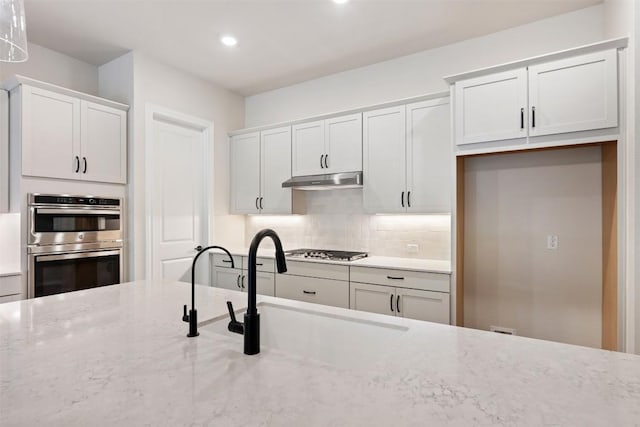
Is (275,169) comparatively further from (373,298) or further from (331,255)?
(373,298)

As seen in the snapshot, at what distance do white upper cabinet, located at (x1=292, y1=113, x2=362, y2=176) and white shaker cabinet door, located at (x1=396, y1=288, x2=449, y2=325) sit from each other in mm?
1287

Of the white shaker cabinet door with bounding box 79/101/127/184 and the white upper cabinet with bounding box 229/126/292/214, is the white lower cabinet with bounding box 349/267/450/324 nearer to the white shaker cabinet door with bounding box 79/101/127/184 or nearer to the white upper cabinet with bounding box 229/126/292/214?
the white upper cabinet with bounding box 229/126/292/214

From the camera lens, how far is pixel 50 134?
2.77m

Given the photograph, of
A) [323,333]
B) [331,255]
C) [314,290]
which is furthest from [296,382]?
[331,255]

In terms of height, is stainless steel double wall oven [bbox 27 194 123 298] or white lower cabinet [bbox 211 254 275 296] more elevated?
stainless steel double wall oven [bbox 27 194 123 298]

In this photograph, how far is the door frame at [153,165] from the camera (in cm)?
335

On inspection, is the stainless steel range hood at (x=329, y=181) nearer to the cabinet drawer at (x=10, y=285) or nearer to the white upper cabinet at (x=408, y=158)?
the white upper cabinet at (x=408, y=158)

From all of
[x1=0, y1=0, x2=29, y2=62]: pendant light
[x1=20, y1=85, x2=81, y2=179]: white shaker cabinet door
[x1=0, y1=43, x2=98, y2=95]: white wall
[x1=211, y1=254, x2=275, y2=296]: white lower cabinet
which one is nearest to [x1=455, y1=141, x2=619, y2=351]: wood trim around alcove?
[x1=211, y1=254, x2=275, y2=296]: white lower cabinet

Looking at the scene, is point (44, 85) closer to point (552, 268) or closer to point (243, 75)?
point (243, 75)

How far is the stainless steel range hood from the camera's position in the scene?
10.8 ft

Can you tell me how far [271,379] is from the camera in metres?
0.85

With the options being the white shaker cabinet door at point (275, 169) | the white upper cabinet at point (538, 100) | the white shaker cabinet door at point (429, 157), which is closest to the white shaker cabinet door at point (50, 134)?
the white shaker cabinet door at point (275, 169)

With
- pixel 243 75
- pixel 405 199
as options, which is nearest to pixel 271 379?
pixel 405 199

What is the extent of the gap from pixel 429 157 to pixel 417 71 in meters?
0.99
